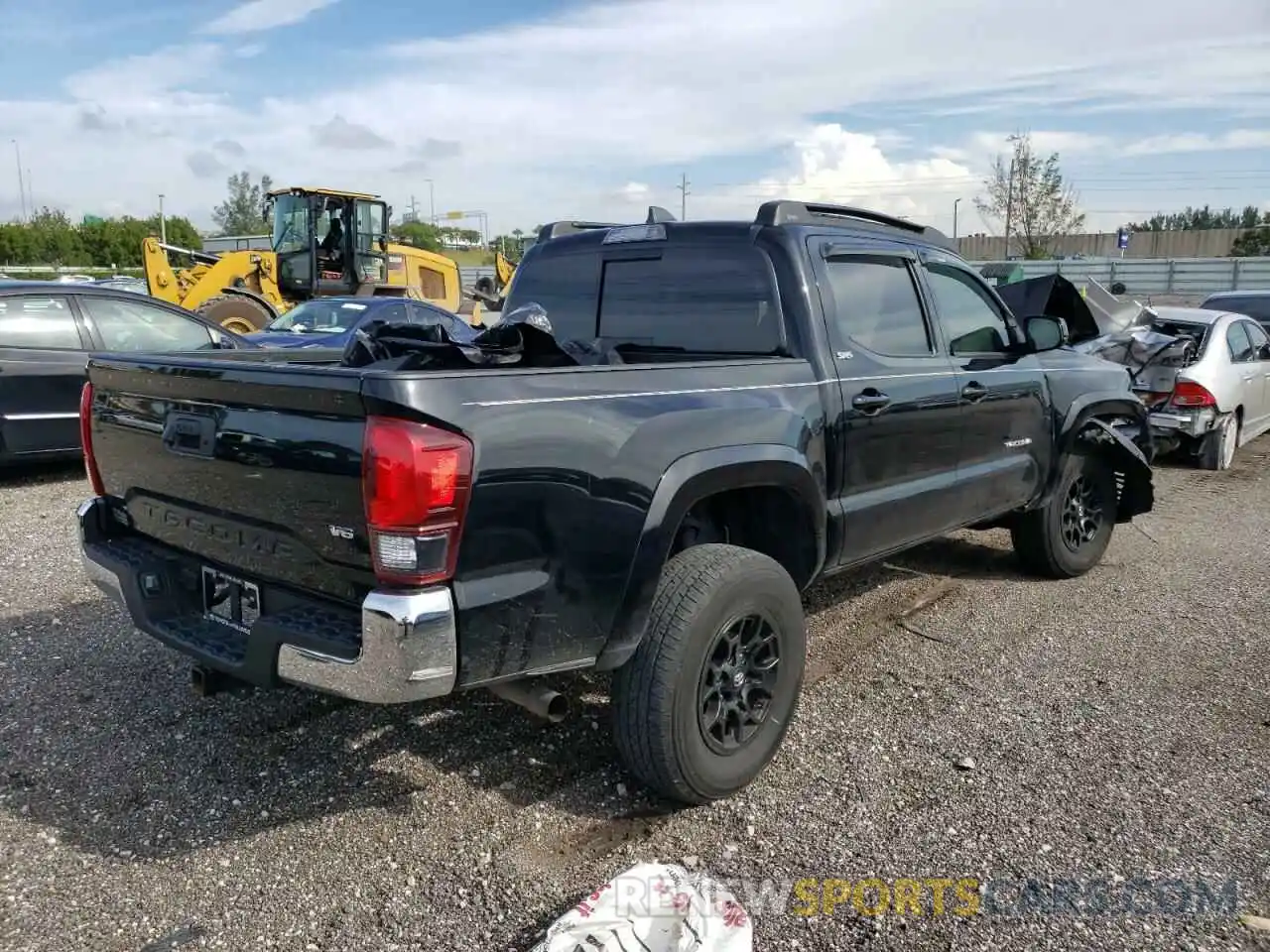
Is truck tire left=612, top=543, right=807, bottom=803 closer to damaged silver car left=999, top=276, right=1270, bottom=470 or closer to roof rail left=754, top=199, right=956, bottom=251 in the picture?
roof rail left=754, top=199, right=956, bottom=251

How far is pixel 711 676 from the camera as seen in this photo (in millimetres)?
3320

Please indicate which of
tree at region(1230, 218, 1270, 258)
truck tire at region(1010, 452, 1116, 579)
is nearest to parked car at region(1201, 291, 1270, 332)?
truck tire at region(1010, 452, 1116, 579)

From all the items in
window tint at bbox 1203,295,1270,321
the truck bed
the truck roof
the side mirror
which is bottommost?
the truck bed

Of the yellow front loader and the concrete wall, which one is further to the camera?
the concrete wall

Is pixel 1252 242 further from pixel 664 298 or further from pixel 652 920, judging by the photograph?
pixel 652 920

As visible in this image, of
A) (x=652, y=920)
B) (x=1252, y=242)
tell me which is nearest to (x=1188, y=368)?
(x=652, y=920)

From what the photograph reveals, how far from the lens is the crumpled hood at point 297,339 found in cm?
→ 1005

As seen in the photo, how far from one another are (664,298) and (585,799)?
6.68ft

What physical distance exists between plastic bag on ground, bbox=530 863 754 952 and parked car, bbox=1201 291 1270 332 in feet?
41.8

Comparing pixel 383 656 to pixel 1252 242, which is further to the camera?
pixel 1252 242

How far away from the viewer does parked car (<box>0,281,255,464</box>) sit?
25.0 feet

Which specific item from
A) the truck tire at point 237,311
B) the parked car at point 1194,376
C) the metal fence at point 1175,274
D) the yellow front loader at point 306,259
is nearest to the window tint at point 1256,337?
the parked car at point 1194,376

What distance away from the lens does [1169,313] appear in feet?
33.3

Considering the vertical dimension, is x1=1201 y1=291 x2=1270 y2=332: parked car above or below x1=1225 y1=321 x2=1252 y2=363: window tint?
above
